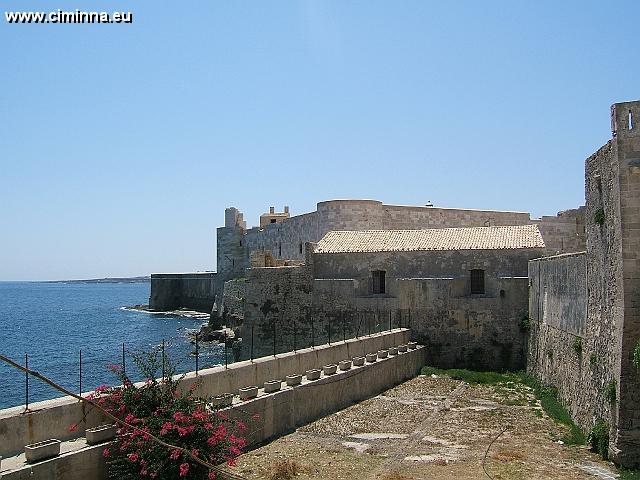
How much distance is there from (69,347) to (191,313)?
29.2m

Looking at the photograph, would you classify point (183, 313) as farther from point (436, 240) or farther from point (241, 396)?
point (241, 396)

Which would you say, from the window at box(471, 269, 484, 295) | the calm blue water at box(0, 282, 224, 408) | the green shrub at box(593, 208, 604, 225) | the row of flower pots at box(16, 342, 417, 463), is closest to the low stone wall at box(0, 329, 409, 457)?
the row of flower pots at box(16, 342, 417, 463)

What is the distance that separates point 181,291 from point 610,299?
7278 cm

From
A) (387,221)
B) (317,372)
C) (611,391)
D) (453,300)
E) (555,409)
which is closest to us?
Result: (611,391)

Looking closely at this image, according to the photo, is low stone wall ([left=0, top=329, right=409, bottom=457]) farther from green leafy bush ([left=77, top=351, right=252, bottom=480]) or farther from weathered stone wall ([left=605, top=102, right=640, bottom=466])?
weathered stone wall ([left=605, top=102, right=640, bottom=466])

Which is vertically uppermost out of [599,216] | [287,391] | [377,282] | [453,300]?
[599,216]

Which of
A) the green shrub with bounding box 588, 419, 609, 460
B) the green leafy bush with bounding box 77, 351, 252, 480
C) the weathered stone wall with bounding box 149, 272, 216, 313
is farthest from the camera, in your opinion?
the weathered stone wall with bounding box 149, 272, 216, 313

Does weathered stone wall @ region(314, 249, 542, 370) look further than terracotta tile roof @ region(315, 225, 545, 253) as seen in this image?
No

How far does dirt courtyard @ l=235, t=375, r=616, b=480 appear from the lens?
10547mm

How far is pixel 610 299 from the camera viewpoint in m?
11.5

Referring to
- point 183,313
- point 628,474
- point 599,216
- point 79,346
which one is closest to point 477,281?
point 599,216

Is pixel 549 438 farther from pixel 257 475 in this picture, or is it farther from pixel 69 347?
pixel 69 347

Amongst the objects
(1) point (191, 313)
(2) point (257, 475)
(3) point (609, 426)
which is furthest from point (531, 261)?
(1) point (191, 313)

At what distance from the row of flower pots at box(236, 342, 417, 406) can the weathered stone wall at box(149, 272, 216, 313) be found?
55427 mm
